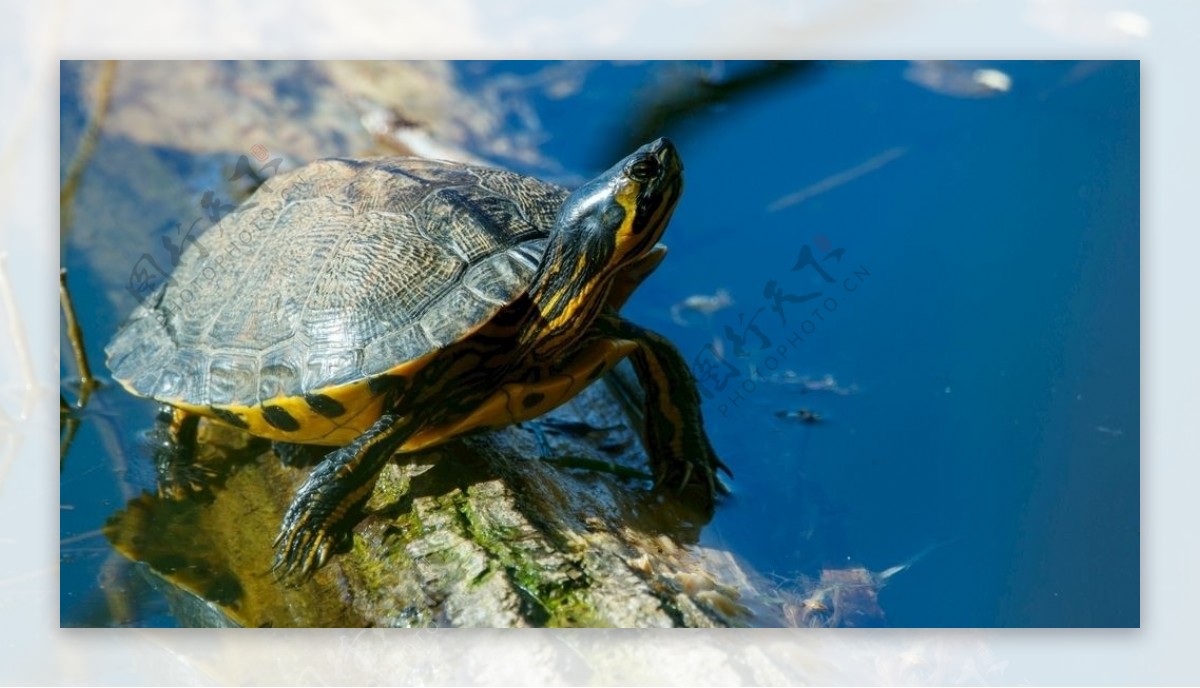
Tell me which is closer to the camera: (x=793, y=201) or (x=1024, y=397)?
(x=1024, y=397)

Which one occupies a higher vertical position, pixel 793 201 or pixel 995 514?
pixel 793 201

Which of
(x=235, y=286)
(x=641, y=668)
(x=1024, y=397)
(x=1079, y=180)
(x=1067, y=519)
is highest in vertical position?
(x=1079, y=180)

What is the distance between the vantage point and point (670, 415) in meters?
2.35

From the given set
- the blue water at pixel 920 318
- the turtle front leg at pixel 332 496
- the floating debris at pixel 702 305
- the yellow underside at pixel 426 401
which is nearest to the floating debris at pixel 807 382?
the blue water at pixel 920 318

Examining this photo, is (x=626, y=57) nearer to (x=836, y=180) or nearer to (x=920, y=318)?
(x=836, y=180)

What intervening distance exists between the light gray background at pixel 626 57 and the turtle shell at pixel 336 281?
30 cm

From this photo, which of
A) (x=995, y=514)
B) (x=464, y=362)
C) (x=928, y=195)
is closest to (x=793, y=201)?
(x=928, y=195)

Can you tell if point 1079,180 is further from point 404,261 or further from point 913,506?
point 404,261

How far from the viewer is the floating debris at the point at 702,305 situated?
116 inches

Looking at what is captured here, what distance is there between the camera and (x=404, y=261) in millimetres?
2109

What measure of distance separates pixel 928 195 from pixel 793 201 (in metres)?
0.39

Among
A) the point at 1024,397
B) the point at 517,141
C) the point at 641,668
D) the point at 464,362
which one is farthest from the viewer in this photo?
the point at 517,141

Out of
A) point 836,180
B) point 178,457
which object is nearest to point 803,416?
point 836,180

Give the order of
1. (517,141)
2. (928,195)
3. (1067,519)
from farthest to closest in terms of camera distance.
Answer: (517,141) → (928,195) → (1067,519)
